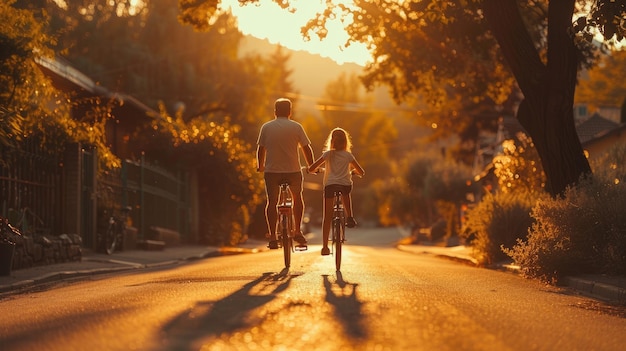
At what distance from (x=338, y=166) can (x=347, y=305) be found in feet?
16.3

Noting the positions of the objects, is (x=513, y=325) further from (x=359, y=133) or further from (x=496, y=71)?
(x=359, y=133)

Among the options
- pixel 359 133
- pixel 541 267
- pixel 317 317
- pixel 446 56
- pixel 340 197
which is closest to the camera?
pixel 317 317

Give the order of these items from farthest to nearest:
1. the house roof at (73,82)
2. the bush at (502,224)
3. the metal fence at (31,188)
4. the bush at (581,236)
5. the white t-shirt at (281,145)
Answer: the house roof at (73,82), the bush at (502,224), the metal fence at (31,188), the bush at (581,236), the white t-shirt at (281,145)

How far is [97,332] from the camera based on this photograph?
737 cm

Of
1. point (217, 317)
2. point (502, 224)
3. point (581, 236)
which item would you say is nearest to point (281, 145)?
point (581, 236)

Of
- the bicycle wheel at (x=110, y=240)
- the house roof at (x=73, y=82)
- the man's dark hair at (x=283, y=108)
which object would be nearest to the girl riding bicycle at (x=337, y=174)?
the man's dark hair at (x=283, y=108)

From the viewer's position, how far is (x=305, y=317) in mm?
8000

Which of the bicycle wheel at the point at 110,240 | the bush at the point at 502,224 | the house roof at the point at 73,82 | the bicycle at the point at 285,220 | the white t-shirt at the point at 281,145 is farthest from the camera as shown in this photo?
the house roof at the point at 73,82

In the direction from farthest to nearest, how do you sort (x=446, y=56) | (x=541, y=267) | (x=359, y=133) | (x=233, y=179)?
1. (x=359, y=133)
2. (x=233, y=179)
3. (x=446, y=56)
4. (x=541, y=267)

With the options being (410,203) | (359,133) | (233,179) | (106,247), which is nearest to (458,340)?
(106,247)

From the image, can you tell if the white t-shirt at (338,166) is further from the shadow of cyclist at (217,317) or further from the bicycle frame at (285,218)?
the shadow of cyclist at (217,317)

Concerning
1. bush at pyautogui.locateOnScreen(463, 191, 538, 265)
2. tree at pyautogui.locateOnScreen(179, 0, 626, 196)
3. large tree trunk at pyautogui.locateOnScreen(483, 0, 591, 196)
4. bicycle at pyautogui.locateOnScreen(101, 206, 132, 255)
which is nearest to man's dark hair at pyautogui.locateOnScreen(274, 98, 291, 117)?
tree at pyautogui.locateOnScreen(179, 0, 626, 196)

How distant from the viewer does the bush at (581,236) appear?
14.0 m

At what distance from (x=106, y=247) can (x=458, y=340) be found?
50.6 ft
